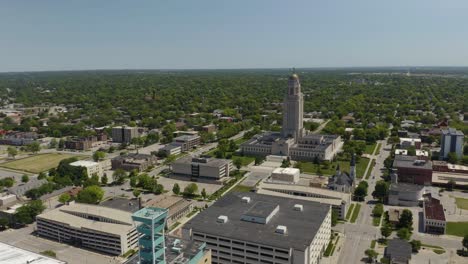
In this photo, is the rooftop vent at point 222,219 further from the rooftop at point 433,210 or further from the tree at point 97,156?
the tree at point 97,156

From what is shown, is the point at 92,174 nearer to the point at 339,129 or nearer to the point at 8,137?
the point at 8,137

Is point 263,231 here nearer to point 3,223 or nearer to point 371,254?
point 371,254

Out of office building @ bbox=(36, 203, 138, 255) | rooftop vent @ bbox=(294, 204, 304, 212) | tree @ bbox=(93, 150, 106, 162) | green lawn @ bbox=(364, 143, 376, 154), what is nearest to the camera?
office building @ bbox=(36, 203, 138, 255)

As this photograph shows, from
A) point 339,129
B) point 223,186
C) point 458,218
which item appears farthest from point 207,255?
point 339,129

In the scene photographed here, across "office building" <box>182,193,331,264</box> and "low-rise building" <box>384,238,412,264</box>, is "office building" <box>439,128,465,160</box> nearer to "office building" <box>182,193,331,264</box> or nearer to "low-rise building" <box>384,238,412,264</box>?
"low-rise building" <box>384,238,412,264</box>

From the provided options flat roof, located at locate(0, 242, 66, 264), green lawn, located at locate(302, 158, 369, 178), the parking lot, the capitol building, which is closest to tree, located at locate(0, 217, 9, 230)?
the parking lot

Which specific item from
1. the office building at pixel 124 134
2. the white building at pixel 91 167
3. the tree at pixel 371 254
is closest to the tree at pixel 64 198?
the white building at pixel 91 167
